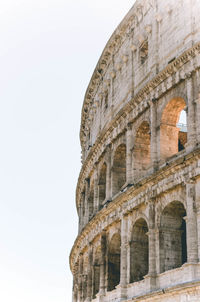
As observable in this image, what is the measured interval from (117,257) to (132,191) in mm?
3655

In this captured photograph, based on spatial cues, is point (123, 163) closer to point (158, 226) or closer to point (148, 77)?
point (148, 77)

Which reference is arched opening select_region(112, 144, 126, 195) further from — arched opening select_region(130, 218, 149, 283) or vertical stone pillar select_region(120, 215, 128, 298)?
arched opening select_region(130, 218, 149, 283)

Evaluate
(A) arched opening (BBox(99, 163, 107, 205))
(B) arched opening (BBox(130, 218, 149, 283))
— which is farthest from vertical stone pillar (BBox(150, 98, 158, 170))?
(A) arched opening (BBox(99, 163, 107, 205))

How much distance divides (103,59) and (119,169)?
6.49 m

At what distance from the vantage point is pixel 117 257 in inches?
871

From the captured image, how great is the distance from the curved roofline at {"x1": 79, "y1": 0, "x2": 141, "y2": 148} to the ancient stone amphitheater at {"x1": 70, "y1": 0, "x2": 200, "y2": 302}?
6 cm

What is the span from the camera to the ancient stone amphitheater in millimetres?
17406

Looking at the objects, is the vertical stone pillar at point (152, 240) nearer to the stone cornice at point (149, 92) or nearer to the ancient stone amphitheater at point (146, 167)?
the ancient stone amphitheater at point (146, 167)

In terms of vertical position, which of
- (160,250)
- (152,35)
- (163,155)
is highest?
(152,35)

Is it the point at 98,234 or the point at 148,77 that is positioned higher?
the point at 148,77

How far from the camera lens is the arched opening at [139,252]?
19.6 metres

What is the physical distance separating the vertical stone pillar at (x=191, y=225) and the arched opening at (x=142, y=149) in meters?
4.39

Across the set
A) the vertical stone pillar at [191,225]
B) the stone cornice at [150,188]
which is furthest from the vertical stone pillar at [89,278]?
the vertical stone pillar at [191,225]

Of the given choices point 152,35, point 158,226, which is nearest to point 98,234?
point 158,226
